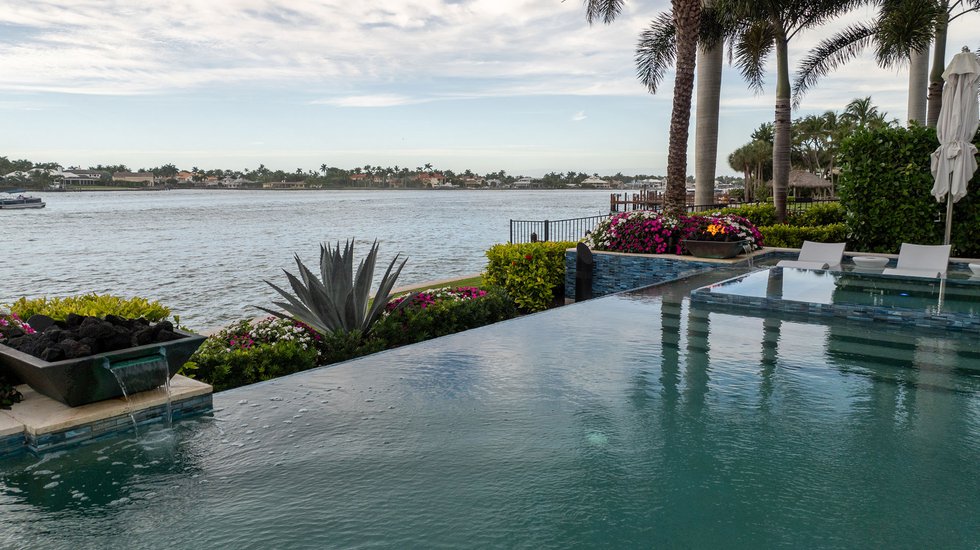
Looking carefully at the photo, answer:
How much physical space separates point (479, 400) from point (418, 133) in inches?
2783

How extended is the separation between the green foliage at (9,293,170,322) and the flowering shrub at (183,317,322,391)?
62 centimetres

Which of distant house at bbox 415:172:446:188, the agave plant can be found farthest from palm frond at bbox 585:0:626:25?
distant house at bbox 415:172:446:188

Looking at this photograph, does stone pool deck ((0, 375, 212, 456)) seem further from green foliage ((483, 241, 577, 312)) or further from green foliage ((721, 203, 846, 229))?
green foliage ((721, 203, 846, 229))

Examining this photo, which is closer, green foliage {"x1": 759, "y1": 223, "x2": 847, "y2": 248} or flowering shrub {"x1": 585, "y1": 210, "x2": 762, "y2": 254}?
flowering shrub {"x1": 585, "y1": 210, "x2": 762, "y2": 254}

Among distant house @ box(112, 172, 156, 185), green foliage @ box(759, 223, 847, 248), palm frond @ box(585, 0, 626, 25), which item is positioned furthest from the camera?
distant house @ box(112, 172, 156, 185)

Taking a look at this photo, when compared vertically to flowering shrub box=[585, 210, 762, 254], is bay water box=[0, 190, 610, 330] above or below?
below

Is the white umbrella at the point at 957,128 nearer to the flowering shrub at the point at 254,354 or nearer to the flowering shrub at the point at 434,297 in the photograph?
the flowering shrub at the point at 434,297

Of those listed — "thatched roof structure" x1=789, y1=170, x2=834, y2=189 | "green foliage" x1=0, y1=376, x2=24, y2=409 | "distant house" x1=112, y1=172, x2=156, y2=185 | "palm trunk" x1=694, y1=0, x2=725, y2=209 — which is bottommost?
"green foliage" x1=0, y1=376, x2=24, y2=409

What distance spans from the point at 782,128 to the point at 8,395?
729 inches

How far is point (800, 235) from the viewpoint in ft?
48.9

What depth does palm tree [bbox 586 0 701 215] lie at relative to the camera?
44.9ft

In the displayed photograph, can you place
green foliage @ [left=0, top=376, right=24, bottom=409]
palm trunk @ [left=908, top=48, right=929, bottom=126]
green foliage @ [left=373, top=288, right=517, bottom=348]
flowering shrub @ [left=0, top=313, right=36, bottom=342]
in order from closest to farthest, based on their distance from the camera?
green foliage @ [left=0, top=376, right=24, bottom=409], flowering shrub @ [left=0, top=313, right=36, bottom=342], green foliage @ [left=373, top=288, right=517, bottom=348], palm trunk @ [left=908, top=48, right=929, bottom=126]

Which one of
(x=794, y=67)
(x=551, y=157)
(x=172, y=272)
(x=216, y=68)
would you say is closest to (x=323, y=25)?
(x=172, y=272)

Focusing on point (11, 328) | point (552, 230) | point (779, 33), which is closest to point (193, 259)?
point (552, 230)
